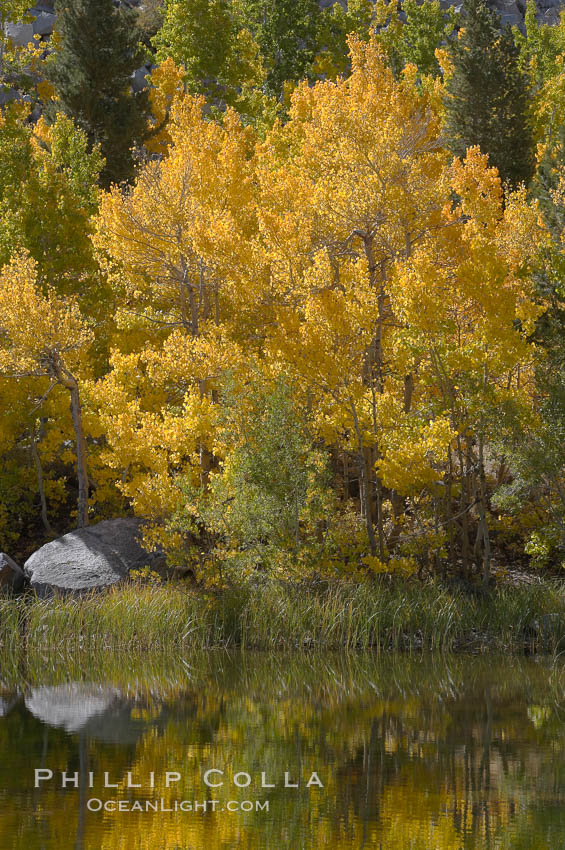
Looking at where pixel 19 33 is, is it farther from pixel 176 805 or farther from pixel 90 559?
pixel 176 805

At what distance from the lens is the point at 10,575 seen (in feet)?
83.5

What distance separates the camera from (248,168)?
2719 centimetres

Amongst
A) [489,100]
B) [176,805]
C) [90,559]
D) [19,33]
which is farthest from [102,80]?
[176,805]

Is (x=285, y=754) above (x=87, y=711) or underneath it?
underneath

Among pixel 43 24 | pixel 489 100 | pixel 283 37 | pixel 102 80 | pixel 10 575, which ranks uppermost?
pixel 43 24

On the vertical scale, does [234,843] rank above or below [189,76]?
below

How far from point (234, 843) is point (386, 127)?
58.4ft

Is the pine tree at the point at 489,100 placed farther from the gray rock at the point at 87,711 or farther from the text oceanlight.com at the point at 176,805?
the text oceanlight.com at the point at 176,805

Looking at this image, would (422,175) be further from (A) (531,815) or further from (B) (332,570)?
(A) (531,815)

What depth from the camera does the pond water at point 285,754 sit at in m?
9.02

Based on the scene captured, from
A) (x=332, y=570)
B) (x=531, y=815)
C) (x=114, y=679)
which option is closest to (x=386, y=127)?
(x=332, y=570)

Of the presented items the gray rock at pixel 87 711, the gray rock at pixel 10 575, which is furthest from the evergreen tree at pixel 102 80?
the gray rock at pixel 87 711

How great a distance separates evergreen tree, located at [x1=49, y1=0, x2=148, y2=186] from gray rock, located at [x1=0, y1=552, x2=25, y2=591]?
63.3 ft

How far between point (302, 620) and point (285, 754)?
842 cm
